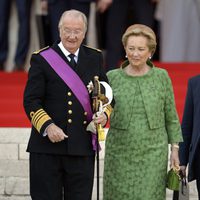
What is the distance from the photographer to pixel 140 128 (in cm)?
589

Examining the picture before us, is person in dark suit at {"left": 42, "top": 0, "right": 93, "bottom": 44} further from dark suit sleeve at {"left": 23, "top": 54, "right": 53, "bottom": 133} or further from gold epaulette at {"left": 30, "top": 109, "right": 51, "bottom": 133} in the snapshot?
gold epaulette at {"left": 30, "top": 109, "right": 51, "bottom": 133}

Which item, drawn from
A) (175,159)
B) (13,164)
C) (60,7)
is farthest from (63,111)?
(60,7)

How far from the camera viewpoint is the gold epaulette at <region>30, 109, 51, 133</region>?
558 centimetres

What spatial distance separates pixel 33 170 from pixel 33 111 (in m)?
0.37

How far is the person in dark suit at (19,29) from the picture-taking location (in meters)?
9.23

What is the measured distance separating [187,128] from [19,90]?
125 inches

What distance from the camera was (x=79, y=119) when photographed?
18.7 feet

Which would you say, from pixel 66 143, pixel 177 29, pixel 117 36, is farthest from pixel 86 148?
pixel 177 29

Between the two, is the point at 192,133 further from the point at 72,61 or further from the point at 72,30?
the point at 72,30

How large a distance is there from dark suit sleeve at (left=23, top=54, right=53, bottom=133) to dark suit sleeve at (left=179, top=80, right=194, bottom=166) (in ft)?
2.74

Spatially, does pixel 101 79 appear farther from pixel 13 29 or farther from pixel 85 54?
pixel 13 29

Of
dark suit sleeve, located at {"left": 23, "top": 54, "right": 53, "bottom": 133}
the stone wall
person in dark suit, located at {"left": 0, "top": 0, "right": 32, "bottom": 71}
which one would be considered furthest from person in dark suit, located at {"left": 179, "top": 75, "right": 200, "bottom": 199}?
person in dark suit, located at {"left": 0, "top": 0, "right": 32, "bottom": 71}

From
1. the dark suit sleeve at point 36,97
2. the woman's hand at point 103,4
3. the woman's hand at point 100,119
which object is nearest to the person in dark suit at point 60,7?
the woman's hand at point 103,4

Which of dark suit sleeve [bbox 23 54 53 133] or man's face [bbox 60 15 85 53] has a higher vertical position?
man's face [bbox 60 15 85 53]
